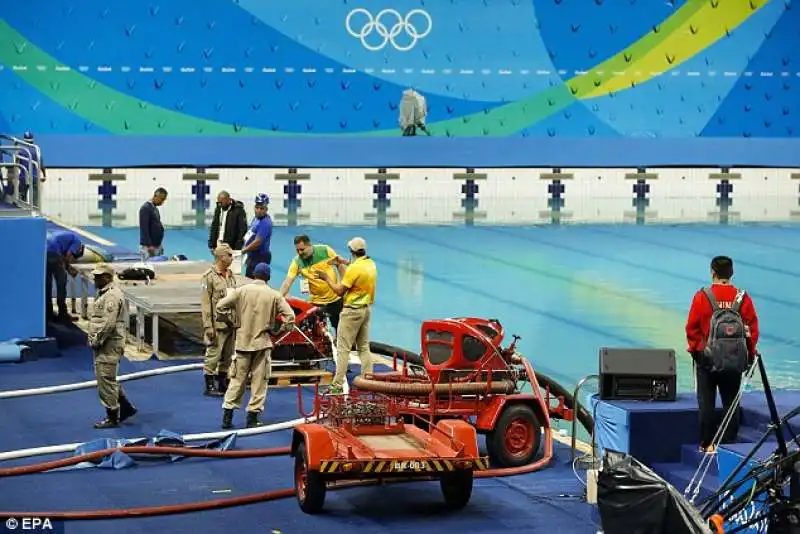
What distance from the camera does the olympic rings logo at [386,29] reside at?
3838 cm

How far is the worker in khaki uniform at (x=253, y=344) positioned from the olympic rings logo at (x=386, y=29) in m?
27.3

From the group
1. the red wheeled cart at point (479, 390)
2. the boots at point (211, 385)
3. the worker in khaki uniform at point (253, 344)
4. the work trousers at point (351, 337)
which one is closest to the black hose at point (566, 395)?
the red wheeled cart at point (479, 390)

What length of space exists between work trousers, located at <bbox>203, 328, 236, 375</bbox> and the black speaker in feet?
13.2

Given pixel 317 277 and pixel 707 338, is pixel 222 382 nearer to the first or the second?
pixel 317 277

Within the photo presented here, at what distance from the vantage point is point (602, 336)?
16672mm

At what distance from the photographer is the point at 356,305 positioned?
12617 millimetres

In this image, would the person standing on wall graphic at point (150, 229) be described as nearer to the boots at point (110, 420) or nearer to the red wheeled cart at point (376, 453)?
the boots at point (110, 420)

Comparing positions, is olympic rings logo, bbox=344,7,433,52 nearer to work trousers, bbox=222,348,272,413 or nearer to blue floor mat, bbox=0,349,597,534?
blue floor mat, bbox=0,349,597,534

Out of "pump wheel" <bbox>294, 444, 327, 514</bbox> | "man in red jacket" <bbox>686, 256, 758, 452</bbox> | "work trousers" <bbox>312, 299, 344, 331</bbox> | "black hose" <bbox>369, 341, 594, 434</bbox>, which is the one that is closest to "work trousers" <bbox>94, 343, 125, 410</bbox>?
"black hose" <bbox>369, 341, 594, 434</bbox>

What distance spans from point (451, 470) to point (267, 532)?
1126 mm

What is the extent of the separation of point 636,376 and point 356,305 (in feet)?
10.7

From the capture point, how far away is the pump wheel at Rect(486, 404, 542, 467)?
1036 cm

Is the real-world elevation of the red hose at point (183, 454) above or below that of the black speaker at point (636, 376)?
below

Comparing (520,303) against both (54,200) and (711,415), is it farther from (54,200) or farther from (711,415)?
(54,200)
